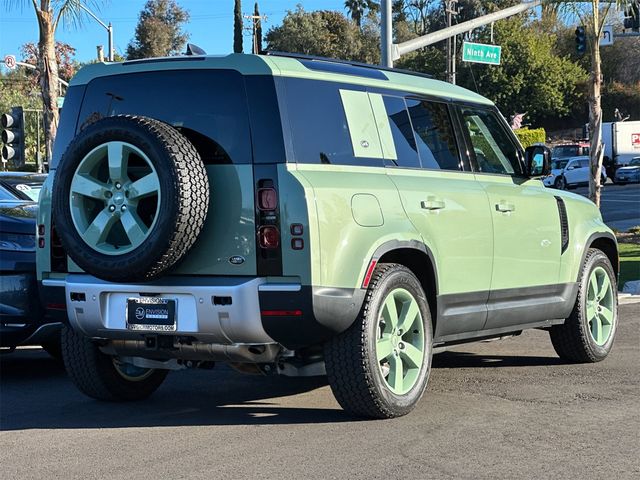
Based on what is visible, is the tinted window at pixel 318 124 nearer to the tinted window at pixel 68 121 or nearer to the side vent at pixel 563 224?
the tinted window at pixel 68 121

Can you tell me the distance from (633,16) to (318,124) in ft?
64.9

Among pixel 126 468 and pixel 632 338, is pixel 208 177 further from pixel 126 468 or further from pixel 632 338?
pixel 632 338

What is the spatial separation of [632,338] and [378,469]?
5.20 metres

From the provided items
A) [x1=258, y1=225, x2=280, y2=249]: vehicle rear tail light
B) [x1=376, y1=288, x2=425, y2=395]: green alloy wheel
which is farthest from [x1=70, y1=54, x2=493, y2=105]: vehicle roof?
[x1=376, y1=288, x2=425, y2=395]: green alloy wheel

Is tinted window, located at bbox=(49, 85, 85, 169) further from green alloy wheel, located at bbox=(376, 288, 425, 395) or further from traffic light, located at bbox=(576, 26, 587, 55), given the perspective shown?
traffic light, located at bbox=(576, 26, 587, 55)

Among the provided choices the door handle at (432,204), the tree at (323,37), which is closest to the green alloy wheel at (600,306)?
the door handle at (432,204)

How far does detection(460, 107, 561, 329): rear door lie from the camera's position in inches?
285

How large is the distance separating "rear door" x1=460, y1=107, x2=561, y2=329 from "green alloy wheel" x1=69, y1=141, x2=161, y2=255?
259 cm

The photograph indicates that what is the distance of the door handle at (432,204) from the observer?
6496 millimetres

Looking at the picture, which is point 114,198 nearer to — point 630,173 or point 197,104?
point 197,104

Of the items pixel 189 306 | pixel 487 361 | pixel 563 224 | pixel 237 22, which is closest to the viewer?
pixel 189 306

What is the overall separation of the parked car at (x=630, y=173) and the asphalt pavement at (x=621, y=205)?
13.3 inches

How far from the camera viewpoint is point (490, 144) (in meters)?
7.69

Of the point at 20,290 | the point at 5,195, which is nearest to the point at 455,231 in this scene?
the point at 20,290
